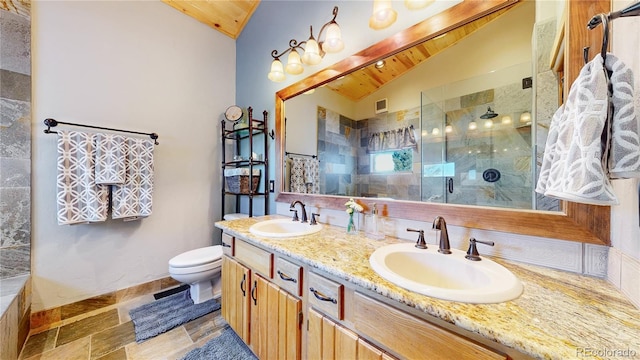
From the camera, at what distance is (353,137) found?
4.93 feet

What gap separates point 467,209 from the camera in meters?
0.99

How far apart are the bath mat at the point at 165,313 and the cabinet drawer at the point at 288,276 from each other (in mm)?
1180

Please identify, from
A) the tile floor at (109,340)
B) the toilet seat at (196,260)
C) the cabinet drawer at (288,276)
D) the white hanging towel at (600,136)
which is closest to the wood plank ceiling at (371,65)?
the white hanging towel at (600,136)

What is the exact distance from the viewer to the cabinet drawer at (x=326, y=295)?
0.83 m

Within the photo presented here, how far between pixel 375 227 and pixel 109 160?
6.85 ft

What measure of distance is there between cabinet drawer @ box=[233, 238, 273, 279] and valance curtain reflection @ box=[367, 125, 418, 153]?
34.4 inches

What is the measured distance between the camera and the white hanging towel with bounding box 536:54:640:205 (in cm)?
49

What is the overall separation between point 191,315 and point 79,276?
3.12ft

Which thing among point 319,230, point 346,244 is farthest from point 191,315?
point 346,244

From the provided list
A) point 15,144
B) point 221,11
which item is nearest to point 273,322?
point 15,144

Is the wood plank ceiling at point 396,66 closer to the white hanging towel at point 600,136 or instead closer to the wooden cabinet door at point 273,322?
the white hanging towel at point 600,136

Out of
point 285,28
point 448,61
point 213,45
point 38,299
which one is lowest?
point 38,299

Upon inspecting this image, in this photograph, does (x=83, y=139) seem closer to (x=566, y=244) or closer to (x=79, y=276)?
(x=79, y=276)

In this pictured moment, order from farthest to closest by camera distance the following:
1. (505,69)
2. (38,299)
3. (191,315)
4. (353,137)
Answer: (191,315)
(38,299)
(353,137)
(505,69)
